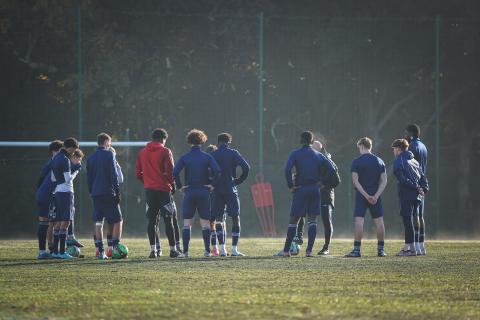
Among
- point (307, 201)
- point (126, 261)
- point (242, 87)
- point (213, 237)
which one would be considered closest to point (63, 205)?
point (126, 261)

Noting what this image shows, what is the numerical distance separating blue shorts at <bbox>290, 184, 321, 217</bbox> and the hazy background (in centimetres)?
1303

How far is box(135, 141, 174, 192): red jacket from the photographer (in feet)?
63.8

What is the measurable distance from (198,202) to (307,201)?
70.7 inches

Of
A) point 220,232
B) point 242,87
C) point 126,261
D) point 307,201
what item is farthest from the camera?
point 242,87

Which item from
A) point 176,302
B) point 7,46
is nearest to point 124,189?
point 7,46

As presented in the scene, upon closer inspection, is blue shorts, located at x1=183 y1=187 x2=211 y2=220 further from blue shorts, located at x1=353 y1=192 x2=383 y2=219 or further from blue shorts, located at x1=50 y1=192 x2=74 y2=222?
blue shorts, located at x1=353 y1=192 x2=383 y2=219

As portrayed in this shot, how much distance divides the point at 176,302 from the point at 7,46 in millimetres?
23124

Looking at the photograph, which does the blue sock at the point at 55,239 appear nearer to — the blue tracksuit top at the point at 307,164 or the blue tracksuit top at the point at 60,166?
the blue tracksuit top at the point at 60,166

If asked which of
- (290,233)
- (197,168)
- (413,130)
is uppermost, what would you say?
(413,130)

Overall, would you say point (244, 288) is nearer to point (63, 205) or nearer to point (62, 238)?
point (63, 205)

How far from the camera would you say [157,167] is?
63.8ft

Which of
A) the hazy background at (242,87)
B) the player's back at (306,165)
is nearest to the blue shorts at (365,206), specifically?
the player's back at (306,165)

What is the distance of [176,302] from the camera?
11688 mm

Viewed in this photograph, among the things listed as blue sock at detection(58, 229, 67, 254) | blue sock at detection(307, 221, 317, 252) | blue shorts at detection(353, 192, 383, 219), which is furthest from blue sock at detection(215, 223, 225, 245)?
blue sock at detection(58, 229, 67, 254)
